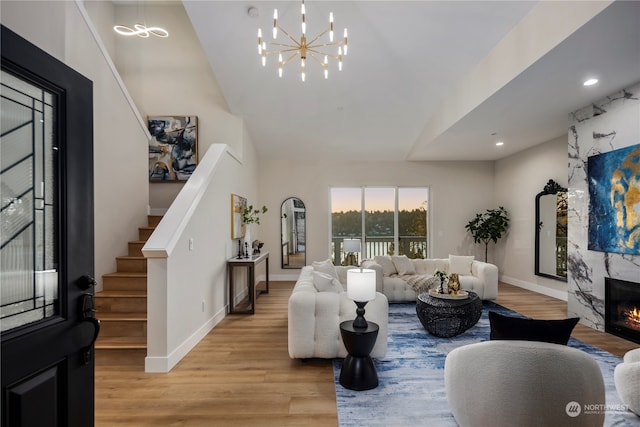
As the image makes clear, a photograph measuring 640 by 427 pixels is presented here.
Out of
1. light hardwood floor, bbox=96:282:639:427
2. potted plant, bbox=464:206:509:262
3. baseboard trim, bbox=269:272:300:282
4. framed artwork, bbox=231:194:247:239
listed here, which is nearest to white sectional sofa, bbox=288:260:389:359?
light hardwood floor, bbox=96:282:639:427

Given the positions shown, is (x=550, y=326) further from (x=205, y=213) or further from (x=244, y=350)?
(x=205, y=213)

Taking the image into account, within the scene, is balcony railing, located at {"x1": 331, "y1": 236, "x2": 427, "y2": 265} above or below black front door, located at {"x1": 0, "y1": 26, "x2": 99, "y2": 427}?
below

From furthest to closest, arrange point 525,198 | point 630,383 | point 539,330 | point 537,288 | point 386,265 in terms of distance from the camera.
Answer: point 525,198
point 537,288
point 386,265
point 630,383
point 539,330

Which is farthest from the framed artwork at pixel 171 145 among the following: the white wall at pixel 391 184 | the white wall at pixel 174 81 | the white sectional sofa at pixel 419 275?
the white sectional sofa at pixel 419 275

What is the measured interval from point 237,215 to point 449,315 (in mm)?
3384

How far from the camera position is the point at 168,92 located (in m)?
6.20

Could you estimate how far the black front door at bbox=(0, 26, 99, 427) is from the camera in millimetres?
1257

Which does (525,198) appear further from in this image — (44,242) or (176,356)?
(44,242)

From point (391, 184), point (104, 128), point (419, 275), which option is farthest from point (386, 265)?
point (104, 128)

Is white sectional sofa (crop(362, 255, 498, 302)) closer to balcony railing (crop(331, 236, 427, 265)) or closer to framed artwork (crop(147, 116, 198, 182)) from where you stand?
balcony railing (crop(331, 236, 427, 265))

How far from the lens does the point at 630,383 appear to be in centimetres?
233

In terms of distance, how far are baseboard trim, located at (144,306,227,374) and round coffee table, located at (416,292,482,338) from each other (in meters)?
2.54

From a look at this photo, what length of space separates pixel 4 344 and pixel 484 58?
16.5ft

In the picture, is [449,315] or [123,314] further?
[449,315]
